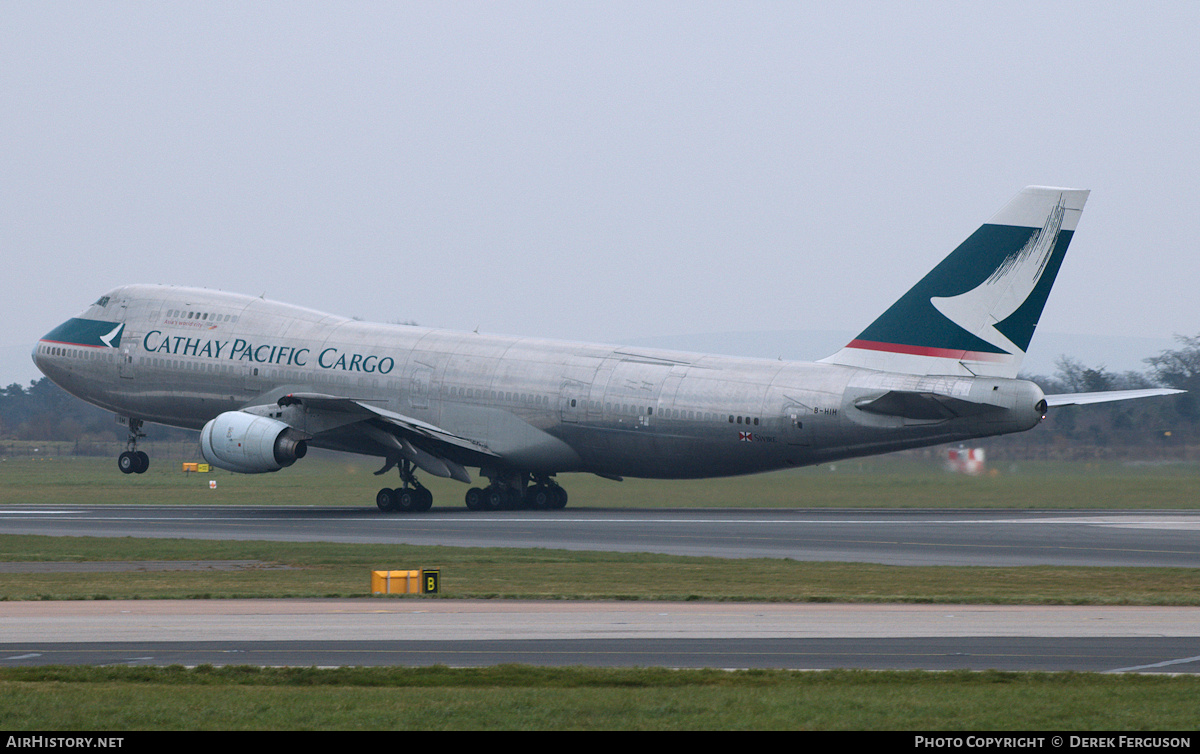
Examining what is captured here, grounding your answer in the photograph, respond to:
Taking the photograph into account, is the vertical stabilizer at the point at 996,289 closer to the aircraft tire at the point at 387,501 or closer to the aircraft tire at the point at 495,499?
the aircraft tire at the point at 495,499

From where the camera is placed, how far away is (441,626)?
791 inches

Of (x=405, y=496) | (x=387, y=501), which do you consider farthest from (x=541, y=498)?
(x=387, y=501)

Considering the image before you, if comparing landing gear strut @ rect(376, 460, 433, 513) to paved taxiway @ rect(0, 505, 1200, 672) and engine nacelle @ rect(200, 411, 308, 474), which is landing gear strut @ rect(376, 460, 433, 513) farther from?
paved taxiway @ rect(0, 505, 1200, 672)

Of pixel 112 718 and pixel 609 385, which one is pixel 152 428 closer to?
pixel 609 385

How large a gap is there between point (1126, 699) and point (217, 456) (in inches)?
1504

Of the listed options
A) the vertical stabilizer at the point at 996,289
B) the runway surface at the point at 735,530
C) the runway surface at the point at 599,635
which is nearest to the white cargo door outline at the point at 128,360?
the runway surface at the point at 735,530

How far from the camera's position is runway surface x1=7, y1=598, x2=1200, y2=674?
655 inches

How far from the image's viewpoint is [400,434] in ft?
160

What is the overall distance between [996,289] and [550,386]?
52.7 ft

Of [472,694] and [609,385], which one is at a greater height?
[609,385]

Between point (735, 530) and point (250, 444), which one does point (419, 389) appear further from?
point (735, 530)

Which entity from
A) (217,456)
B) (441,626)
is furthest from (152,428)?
(441,626)

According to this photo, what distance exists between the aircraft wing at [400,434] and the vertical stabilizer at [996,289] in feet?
53.8

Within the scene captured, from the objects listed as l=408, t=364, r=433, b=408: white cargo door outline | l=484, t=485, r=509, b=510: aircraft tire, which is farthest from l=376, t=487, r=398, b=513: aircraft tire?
l=408, t=364, r=433, b=408: white cargo door outline
